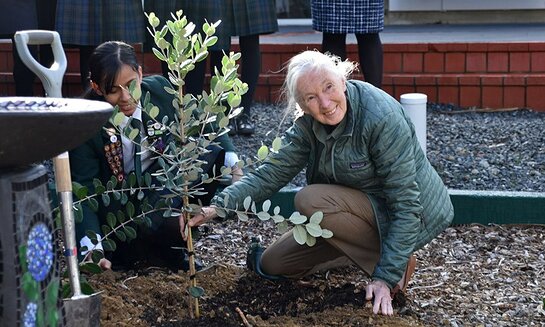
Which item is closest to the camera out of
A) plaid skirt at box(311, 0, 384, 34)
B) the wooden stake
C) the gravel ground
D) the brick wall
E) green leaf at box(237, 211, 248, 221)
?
green leaf at box(237, 211, 248, 221)

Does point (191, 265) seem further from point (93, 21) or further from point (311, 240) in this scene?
point (93, 21)

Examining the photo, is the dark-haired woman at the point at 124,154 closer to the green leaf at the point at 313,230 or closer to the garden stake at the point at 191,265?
the garden stake at the point at 191,265

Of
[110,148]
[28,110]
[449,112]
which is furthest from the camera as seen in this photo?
[449,112]

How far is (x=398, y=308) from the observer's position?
353 cm

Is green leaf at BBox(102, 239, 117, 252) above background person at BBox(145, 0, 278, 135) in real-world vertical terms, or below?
below

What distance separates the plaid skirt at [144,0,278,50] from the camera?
18.8 ft

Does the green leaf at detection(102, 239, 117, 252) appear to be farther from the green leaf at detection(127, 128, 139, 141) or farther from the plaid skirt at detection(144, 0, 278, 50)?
the plaid skirt at detection(144, 0, 278, 50)

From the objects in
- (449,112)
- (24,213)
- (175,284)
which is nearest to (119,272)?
(175,284)

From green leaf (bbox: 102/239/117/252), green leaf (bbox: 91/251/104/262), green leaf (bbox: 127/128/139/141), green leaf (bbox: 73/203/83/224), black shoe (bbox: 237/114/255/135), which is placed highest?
green leaf (bbox: 127/128/139/141)

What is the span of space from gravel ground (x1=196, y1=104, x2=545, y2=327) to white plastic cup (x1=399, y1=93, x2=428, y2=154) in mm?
307

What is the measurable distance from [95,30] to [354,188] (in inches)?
98.0

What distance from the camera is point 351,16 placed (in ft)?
19.3

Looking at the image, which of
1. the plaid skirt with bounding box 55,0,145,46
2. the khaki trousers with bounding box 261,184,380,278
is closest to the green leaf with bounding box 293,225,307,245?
the khaki trousers with bounding box 261,184,380,278

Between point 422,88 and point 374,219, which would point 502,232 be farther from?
point 422,88
